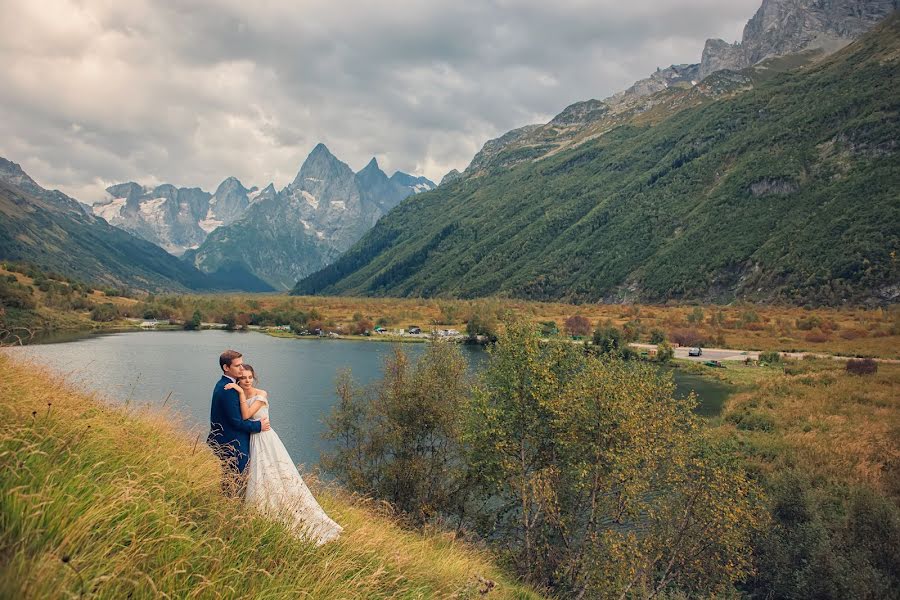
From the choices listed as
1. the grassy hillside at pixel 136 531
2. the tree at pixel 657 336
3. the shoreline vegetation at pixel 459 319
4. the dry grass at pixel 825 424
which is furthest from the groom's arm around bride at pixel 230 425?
the tree at pixel 657 336

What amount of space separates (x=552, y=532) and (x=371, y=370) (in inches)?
2244

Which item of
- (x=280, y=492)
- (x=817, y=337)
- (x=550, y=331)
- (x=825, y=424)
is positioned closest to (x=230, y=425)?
(x=280, y=492)

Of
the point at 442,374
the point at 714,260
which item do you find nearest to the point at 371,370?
the point at 442,374

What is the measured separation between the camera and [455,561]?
9.20 meters

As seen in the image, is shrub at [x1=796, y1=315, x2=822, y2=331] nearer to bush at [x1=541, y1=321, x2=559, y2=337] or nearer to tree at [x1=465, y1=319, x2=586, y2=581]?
bush at [x1=541, y1=321, x2=559, y2=337]

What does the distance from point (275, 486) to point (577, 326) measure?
111081 mm

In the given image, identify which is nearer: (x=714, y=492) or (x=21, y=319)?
(x=714, y=492)

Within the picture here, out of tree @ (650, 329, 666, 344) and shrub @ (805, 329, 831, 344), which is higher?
shrub @ (805, 329, 831, 344)

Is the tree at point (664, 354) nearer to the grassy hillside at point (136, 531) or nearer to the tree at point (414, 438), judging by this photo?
the tree at point (414, 438)

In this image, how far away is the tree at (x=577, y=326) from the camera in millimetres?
110562

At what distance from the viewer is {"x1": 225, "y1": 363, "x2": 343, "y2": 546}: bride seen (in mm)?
6867

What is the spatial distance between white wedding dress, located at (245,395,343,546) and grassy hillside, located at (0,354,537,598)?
0.34 m

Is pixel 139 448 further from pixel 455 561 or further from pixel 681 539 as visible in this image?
pixel 681 539

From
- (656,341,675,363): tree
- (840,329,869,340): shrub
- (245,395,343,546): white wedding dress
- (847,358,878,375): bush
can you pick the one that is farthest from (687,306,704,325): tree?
(245,395,343,546): white wedding dress
